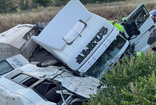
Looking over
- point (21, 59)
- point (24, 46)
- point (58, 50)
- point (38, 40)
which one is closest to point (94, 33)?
point (58, 50)

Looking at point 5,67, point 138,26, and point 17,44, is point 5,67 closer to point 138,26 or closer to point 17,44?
point 17,44

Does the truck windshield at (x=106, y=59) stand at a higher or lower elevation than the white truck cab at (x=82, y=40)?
lower

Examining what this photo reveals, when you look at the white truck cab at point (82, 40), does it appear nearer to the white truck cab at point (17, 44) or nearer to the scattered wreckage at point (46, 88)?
the scattered wreckage at point (46, 88)

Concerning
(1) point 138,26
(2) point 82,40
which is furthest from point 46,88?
(1) point 138,26

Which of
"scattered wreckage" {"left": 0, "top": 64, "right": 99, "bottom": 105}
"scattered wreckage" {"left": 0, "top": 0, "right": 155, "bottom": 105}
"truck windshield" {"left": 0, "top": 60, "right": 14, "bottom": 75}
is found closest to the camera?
"scattered wreckage" {"left": 0, "top": 64, "right": 99, "bottom": 105}

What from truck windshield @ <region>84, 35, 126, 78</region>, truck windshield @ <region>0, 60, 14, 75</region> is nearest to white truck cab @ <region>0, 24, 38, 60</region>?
truck windshield @ <region>0, 60, 14, 75</region>

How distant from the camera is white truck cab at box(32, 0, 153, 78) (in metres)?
4.60

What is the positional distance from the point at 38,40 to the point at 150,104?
3.43 metres

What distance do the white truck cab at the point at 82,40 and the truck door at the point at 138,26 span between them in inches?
31.7

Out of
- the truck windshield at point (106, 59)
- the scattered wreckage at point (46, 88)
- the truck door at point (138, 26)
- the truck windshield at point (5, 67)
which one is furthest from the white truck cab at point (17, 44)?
the truck door at point (138, 26)

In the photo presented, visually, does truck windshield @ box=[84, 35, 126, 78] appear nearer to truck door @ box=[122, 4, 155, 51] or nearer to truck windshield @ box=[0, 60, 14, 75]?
truck door @ box=[122, 4, 155, 51]

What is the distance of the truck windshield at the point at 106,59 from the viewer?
4726mm

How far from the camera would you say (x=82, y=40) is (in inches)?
186

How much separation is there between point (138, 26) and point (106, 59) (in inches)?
65.3
